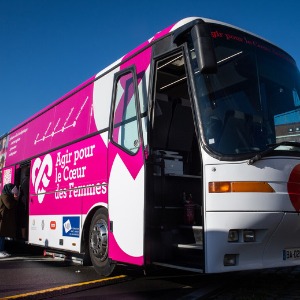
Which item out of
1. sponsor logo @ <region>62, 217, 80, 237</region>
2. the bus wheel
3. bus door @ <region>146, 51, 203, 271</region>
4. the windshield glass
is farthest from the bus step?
sponsor logo @ <region>62, 217, 80, 237</region>

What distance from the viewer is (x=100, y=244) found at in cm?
654

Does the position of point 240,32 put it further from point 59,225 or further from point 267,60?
point 59,225

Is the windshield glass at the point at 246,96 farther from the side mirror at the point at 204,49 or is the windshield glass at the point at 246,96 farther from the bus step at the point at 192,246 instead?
the bus step at the point at 192,246

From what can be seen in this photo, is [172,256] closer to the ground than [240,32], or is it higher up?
closer to the ground

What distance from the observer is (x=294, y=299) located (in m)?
4.78

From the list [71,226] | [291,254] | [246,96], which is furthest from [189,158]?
[71,226]

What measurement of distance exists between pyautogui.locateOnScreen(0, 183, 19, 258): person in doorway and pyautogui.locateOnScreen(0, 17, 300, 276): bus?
2.47m

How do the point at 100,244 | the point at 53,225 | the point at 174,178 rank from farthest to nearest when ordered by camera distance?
the point at 53,225
the point at 100,244
the point at 174,178

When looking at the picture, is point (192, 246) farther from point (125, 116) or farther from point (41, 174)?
point (41, 174)

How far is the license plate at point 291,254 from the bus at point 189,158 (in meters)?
0.01

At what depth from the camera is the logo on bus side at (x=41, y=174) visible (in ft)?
28.6

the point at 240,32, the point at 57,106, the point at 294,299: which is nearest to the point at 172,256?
the point at 294,299

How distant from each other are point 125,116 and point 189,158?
1.37 m

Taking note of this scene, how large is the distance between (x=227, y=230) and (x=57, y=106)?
5.68 metres
